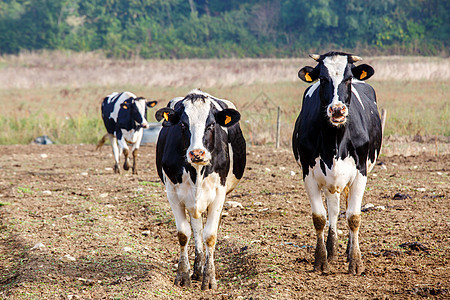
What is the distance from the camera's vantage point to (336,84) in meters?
5.91

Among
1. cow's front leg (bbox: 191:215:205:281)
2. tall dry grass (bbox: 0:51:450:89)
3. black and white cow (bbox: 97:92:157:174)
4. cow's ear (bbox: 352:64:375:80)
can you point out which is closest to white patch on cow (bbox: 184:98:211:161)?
cow's front leg (bbox: 191:215:205:281)

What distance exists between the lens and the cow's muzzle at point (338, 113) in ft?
18.5

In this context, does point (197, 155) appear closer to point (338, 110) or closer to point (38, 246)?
point (338, 110)

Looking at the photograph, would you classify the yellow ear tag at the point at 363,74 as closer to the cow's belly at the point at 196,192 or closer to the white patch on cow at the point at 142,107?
the cow's belly at the point at 196,192

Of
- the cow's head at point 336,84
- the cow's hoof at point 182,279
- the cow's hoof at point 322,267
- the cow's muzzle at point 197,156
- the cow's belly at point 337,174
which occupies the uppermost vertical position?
the cow's head at point 336,84

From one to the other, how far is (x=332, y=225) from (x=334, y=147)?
1.03m

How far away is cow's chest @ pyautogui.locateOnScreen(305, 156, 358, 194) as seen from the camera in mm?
6145

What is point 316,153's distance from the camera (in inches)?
247

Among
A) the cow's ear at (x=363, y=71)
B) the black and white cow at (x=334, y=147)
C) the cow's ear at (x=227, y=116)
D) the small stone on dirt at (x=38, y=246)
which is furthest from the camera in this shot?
the small stone on dirt at (x=38, y=246)

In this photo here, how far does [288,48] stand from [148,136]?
2478 centimetres

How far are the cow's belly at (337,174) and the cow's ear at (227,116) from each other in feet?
3.35

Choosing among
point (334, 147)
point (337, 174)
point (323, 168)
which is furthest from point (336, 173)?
point (334, 147)

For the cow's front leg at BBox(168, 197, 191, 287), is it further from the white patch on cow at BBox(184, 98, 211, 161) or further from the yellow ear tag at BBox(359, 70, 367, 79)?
the yellow ear tag at BBox(359, 70, 367, 79)

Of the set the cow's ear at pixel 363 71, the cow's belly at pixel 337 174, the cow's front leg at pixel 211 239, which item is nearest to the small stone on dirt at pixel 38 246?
the cow's front leg at pixel 211 239
